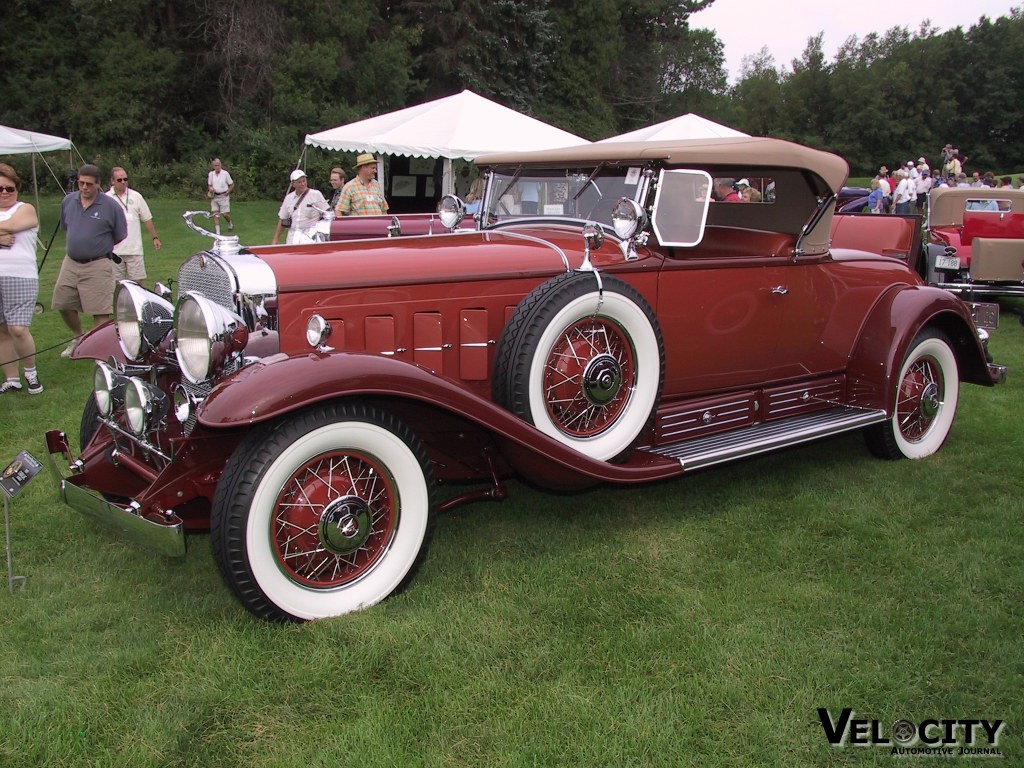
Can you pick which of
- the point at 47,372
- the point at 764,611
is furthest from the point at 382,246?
the point at 47,372

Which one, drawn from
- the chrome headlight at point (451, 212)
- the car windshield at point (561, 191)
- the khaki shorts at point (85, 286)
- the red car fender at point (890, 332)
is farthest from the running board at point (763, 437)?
the khaki shorts at point (85, 286)

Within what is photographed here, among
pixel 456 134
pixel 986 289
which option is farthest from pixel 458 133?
pixel 986 289

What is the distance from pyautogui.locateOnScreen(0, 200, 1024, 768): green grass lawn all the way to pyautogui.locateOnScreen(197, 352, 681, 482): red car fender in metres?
0.65

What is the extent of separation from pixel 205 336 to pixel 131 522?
0.75 meters

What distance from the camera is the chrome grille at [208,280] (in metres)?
3.58

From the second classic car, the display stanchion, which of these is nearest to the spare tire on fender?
the display stanchion

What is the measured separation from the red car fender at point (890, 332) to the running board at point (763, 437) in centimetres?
14

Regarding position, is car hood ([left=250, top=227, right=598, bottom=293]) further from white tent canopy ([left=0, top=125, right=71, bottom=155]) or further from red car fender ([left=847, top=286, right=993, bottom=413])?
white tent canopy ([left=0, top=125, right=71, bottom=155])

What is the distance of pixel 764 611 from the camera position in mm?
3354

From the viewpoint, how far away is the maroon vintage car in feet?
10.2

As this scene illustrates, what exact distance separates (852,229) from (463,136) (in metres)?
7.18

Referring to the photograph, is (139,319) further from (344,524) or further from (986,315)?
(986,315)

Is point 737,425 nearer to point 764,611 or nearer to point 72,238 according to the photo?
point 764,611

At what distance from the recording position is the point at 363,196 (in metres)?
9.25
